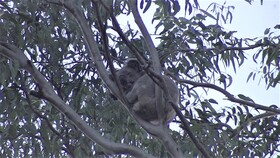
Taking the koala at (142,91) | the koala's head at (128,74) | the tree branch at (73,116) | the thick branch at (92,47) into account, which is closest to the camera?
the tree branch at (73,116)

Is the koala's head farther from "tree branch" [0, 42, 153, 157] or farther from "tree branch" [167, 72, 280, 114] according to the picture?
"tree branch" [0, 42, 153, 157]

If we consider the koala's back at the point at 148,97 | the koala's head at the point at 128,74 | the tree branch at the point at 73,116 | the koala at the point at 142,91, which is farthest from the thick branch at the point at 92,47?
the koala's head at the point at 128,74

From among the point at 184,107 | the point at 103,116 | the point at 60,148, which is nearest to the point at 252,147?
the point at 184,107

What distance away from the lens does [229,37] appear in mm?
5676

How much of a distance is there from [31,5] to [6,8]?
0.21 metres

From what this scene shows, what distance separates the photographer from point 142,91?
523cm

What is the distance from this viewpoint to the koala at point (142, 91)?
4914 millimetres

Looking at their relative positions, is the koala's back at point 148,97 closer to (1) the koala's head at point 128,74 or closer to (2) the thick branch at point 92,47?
(1) the koala's head at point 128,74

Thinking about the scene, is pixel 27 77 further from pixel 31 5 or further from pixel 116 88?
pixel 116 88

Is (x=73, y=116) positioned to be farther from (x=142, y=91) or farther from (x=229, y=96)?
(x=229, y=96)

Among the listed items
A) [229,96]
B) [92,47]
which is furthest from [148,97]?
[92,47]

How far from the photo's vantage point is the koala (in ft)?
16.1

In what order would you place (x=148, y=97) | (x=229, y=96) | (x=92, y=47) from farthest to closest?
1. (x=148, y=97)
2. (x=229, y=96)
3. (x=92, y=47)

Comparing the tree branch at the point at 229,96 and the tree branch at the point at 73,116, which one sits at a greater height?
the tree branch at the point at 229,96
